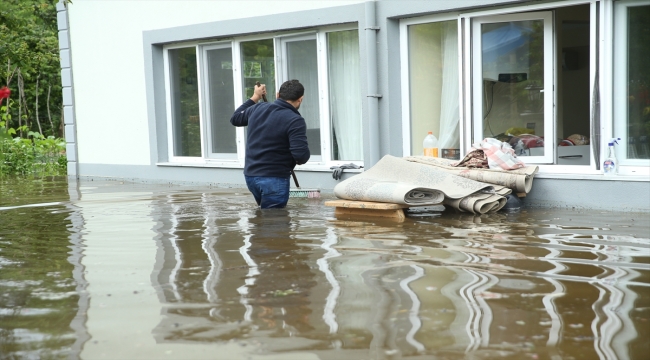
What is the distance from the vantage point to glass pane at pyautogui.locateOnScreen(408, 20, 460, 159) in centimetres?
1055

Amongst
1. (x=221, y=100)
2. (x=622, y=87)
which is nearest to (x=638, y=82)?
(x=622, y=87)

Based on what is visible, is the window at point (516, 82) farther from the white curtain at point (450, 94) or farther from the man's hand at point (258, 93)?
the man's hand at point (258, 93)

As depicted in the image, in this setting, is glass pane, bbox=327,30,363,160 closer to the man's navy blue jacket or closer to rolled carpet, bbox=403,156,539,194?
rolled carpet, bbox=403,156,539,194

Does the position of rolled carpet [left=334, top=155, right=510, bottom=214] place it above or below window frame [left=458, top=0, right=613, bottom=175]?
below

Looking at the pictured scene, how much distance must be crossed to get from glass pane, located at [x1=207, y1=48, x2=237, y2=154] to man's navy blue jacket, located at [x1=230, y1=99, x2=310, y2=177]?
463 cm

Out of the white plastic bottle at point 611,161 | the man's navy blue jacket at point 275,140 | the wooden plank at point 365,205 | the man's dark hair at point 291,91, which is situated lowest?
the wooden plank at point 365,205

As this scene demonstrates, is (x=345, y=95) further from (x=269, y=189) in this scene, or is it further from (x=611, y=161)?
(x=611, y=161)

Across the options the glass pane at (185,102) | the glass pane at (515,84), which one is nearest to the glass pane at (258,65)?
the glass pane at (185,102)

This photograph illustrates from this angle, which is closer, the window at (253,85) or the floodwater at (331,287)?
the floodwater at (331,287)

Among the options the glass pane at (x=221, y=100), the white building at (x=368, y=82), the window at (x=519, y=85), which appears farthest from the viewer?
the glass pane at (x=221, y=100)

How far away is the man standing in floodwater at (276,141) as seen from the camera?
852cm

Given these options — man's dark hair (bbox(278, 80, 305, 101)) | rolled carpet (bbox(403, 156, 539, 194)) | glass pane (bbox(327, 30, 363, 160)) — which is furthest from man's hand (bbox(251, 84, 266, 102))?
glass pane (bbox(327, 30, 363, 160))

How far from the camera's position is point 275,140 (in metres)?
8.63

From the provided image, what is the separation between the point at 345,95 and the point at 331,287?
6.82 m
